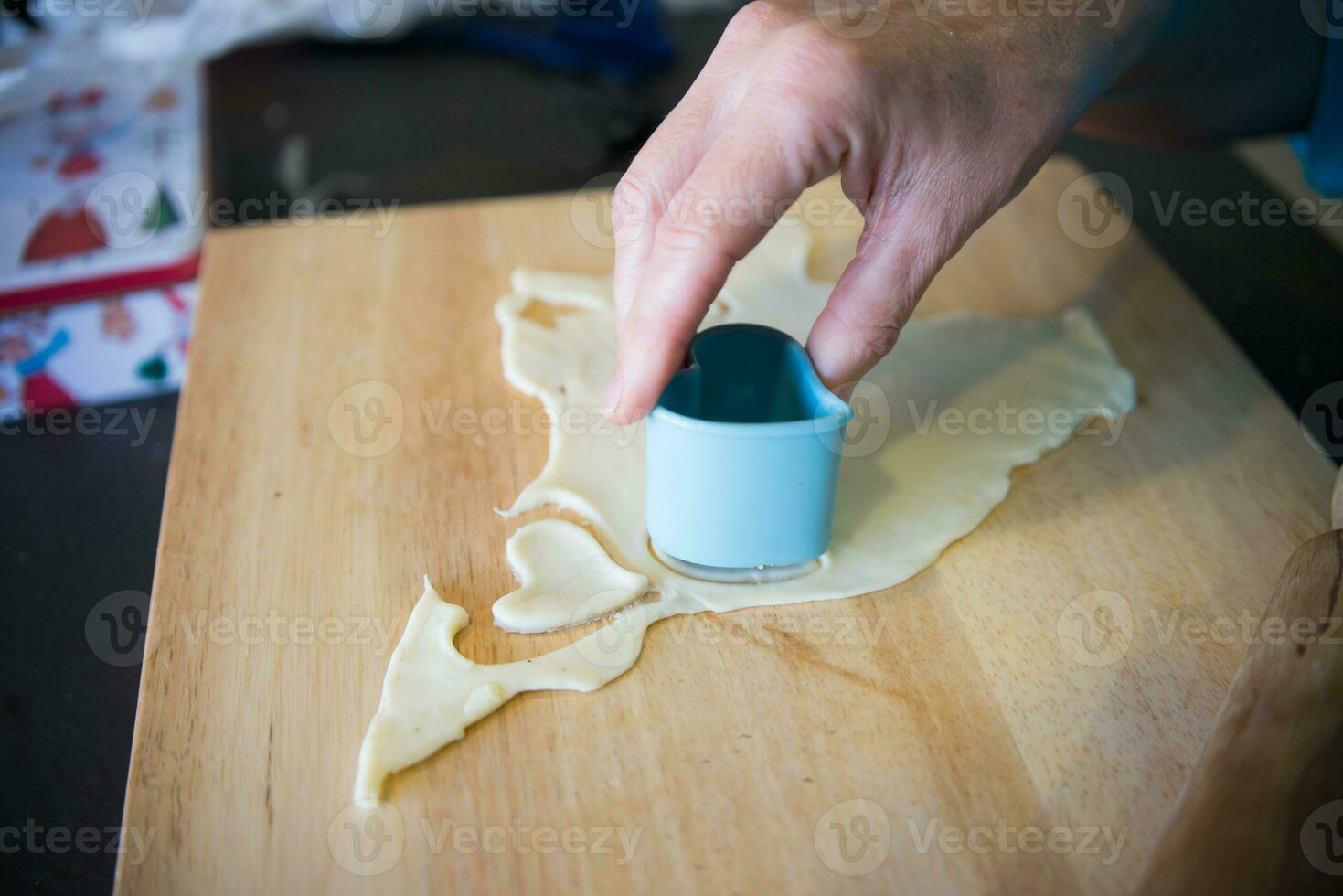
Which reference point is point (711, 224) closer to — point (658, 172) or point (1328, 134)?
point (658, 172)

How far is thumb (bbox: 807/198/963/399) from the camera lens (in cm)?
78

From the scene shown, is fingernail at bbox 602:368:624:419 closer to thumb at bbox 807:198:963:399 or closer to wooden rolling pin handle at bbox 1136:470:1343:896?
thumb at bbox 807:198:963:399

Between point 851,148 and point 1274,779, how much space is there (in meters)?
0.48

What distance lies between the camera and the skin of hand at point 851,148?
700 millimetres

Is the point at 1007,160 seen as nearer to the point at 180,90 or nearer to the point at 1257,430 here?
the point at 1257,430

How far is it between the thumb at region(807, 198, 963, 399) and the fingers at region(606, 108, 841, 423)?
0.27 ft

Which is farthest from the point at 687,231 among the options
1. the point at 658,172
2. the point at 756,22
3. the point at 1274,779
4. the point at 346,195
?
the point at 346,195

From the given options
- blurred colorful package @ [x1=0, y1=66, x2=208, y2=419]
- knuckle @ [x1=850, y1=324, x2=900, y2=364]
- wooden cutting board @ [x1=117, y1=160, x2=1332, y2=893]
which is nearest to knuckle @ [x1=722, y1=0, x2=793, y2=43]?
knuckle @ [x1=850, y1=324, x2=900, y2=364]

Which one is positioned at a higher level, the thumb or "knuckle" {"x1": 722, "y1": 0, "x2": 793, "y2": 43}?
"knuckle" {"x1": 722, "y1": 0, "x2": 793, "y2": 43}

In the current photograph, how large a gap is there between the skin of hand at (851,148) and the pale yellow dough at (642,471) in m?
0.14

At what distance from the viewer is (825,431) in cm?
72

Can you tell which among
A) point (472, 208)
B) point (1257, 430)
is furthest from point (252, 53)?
point (1257, 430)

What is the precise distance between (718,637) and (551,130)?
116cm

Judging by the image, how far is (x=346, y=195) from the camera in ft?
5.24
